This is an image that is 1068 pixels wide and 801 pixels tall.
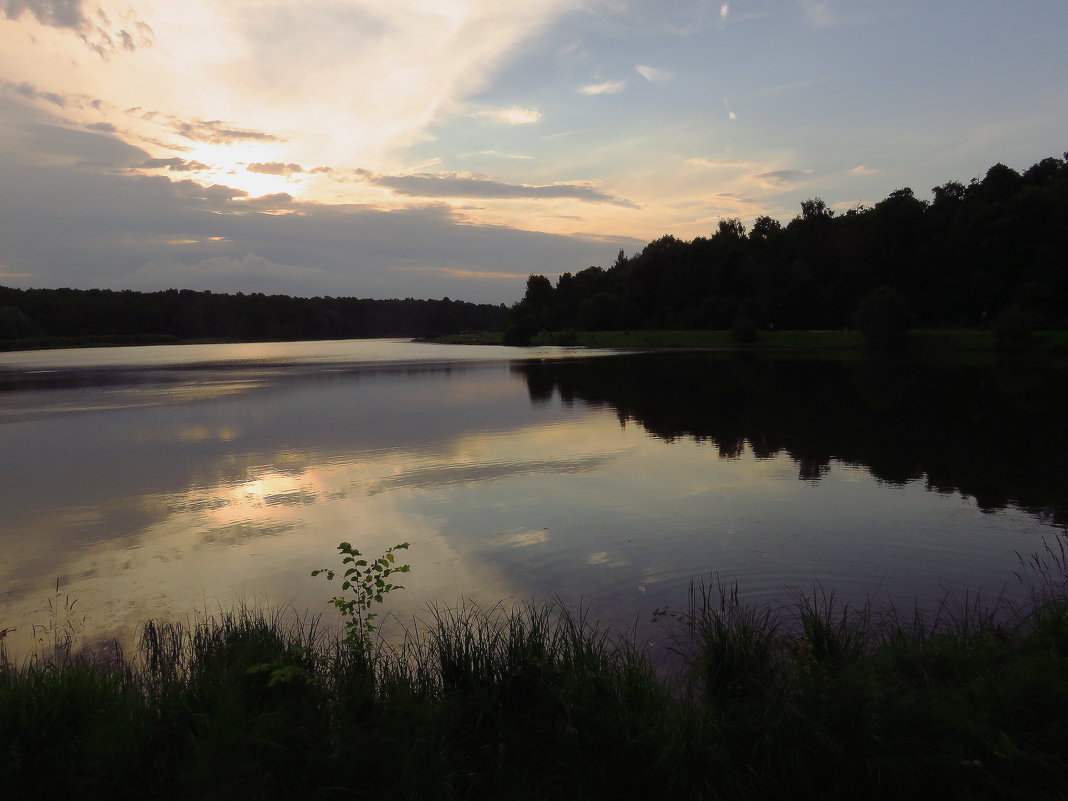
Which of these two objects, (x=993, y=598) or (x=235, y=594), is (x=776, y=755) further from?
(x=235, y=594)

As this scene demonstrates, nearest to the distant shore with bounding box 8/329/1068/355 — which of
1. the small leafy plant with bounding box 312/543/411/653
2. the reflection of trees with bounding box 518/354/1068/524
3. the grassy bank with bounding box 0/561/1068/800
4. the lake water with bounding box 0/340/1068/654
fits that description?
the reflection of trees with bounding box 518/354/1068/524

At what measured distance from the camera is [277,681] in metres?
4.96

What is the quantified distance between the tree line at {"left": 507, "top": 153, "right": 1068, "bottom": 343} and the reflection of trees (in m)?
31.4

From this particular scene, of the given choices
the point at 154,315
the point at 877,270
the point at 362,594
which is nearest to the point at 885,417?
the point at 362,594

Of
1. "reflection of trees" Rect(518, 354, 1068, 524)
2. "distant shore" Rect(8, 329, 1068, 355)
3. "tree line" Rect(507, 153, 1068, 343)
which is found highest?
"tree line" Rect(507, 153, 1068, 343)

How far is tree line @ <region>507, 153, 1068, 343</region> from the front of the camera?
7244 cm

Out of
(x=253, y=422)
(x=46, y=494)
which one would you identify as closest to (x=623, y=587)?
(x=46, y=494)

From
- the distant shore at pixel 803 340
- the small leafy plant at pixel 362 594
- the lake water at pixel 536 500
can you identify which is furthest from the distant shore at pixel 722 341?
the small leafy plant at pixel 362 594

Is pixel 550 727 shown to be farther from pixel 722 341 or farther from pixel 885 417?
pixel 722 341

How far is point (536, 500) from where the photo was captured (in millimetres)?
12516

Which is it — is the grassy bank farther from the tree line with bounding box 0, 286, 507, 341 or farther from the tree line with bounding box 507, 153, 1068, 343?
the tree line with bounding box 0, 286, 507, 341

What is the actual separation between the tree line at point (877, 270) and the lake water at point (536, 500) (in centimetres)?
4917

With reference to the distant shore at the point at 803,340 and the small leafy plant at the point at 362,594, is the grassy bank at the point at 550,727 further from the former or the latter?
the distant shore at the point at 803,340

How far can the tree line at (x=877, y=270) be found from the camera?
238 ft
